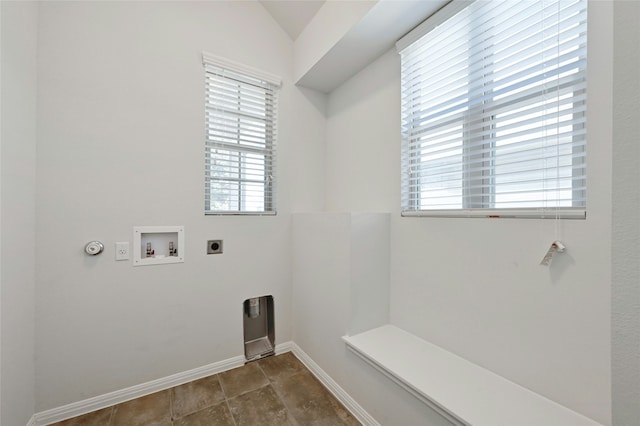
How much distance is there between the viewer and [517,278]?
115cm

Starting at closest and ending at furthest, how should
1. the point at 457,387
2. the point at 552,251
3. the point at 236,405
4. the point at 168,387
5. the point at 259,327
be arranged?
the point at 552,251, the point at 457,387, the point at 236,405, the point at 168,387, the point at 259,327

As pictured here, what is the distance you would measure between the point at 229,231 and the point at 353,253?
1.07 metres

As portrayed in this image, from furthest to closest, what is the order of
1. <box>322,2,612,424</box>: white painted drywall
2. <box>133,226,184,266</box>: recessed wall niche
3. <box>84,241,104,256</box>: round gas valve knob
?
1. <box>133,226,184,266</box>: recessed wall niche
2. <box>84,241,104,256</box>: round gas valve knob
3. <box>322,2,612,424</box>: white painted drywall

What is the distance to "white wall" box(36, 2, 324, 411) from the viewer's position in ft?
5.00

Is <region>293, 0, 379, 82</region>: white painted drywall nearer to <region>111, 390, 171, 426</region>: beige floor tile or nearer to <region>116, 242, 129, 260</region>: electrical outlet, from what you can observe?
<region>116, 242, 129, 260</region>: electrical outlet

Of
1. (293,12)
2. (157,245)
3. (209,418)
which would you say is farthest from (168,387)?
(293,12)

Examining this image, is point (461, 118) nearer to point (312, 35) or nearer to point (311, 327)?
point (312, 35)

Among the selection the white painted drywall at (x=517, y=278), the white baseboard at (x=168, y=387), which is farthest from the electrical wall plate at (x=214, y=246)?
the white painted drywall at (x=517, y=278)

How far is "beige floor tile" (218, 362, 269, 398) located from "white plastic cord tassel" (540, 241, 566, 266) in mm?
1907

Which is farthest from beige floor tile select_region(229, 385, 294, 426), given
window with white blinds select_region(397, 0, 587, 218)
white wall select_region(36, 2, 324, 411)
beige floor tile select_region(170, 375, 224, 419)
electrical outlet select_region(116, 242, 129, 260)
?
window with white blinds select_region(397, 0, 587, 218)

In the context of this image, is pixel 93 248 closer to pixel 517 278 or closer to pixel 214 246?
pixel 214 246

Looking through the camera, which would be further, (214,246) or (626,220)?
(214,246)

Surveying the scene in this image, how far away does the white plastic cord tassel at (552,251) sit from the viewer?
1009mm

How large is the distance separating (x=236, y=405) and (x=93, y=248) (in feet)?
4.53
